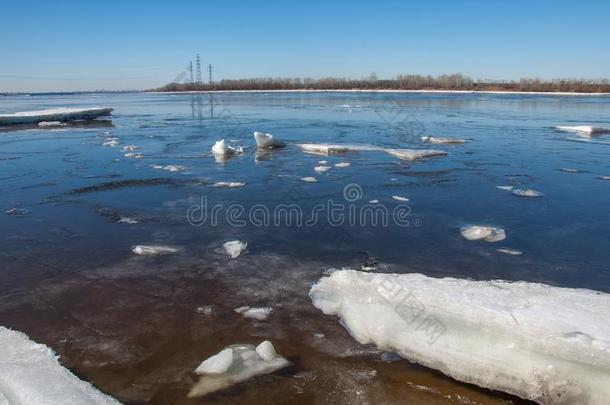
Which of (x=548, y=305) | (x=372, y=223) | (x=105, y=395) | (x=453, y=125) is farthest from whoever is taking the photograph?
(x=453, y=125)

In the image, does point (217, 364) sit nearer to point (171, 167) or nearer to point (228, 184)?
point (228, 184)

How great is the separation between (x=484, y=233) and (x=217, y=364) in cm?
363

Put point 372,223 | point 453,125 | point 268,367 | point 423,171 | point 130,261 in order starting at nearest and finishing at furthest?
point 268,367, point 130,261, point 372,223, point 423,171, point 453,125

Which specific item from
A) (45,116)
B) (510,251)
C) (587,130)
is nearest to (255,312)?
(510,251)

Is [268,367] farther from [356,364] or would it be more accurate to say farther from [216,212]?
[216,212]

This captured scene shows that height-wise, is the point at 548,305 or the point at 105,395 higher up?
the point at 548,305

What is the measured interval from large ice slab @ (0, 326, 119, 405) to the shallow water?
122 millimetres

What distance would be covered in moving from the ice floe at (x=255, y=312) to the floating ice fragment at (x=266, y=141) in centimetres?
857

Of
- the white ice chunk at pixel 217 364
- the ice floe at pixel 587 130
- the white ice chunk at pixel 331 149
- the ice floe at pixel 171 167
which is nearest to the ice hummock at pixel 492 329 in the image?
the white ice chunk at pixel 217 364

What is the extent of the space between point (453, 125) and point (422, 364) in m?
16.7

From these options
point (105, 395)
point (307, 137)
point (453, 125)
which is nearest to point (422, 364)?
point (105, 395)

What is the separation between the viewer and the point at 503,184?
781cm

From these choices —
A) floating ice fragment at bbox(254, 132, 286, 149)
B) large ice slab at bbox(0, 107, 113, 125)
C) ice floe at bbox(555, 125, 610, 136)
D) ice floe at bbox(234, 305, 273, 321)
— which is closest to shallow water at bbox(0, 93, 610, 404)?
ice floe at bbox(234, 305, 273, 321)

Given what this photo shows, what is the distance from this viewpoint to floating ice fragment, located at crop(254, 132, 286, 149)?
11.7 m
